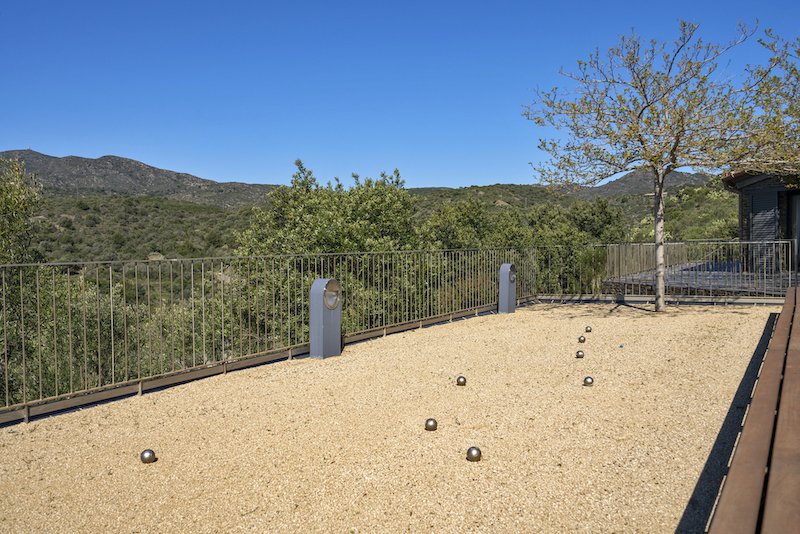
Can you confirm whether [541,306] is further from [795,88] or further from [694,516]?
[694,516]

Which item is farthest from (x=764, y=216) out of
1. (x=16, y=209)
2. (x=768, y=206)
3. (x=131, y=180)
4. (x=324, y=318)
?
(x=131, y=180)

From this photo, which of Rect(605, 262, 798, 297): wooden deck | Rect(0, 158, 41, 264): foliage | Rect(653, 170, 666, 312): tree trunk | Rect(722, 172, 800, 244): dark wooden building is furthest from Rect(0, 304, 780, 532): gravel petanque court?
Rect(722, 172, 800, 244): dark wooden building

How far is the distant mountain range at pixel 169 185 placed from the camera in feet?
194

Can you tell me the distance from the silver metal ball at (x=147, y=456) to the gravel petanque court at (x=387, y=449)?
0.16ft

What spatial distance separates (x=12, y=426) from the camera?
495 cm

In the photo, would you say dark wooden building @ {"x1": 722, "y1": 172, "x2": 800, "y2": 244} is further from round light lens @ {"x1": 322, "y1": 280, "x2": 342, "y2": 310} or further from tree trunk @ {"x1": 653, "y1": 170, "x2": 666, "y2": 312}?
round light lens @ {"x1": 322, "y1": 280, "x2": 342, "y2": 310}

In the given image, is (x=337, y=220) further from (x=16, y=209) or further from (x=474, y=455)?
(x=474, y=455)

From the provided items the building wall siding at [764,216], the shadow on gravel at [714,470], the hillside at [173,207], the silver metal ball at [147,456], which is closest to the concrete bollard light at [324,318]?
the silver metal ball at [147,456]

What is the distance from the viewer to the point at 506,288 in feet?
40.5

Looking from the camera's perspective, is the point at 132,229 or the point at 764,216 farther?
the point at 132,229

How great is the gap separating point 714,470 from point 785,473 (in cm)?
148

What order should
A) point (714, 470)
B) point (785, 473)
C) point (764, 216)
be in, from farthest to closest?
point (764, 216), point (714, 470), point (785, 473)

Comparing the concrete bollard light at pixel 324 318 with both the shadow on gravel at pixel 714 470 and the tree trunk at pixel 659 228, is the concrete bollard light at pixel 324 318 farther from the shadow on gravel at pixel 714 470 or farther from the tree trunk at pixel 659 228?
the tree trunk at pixel 659 228

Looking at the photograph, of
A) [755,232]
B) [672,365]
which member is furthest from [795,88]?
[672,365]
